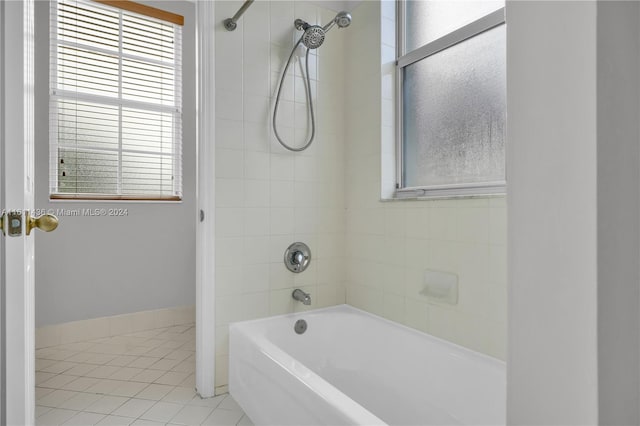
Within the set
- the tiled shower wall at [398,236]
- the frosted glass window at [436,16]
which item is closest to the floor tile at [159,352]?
the tiled shower wall at [398,236]

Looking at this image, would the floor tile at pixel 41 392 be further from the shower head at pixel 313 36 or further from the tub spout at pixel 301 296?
the shower head at pixel 313 36

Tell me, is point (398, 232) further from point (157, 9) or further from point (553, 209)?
point (157, 9)

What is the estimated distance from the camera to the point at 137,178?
274cm

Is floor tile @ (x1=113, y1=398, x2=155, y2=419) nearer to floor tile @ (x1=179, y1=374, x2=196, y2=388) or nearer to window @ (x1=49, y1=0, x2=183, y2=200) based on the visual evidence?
floor tile @ (x1=179, y1=374, x2=196, y2=388)

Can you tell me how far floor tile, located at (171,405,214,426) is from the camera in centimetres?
157

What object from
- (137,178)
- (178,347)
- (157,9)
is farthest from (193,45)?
(178,347)

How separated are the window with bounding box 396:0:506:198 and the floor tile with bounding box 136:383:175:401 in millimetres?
1530

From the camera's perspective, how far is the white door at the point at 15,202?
2.81ft

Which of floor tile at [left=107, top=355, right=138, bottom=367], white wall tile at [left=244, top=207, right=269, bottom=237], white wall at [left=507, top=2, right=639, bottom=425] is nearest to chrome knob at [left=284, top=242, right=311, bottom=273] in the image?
white wall tile at [left=244, top=207, right=269, bottom=237]

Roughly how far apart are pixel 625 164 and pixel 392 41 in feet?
6.48

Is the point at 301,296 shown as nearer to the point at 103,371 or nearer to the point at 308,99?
the point at 308,99

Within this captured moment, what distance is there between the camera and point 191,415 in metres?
1.63

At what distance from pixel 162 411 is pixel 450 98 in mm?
1918

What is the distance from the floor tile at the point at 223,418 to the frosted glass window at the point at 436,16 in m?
1.94
